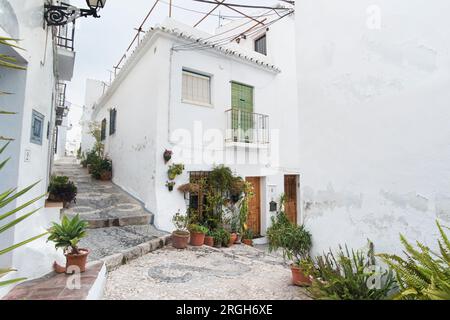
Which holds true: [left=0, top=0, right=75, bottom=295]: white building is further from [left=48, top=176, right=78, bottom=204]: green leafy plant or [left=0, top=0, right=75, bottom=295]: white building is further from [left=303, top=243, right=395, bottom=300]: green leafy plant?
[left=303, top=243, right=395, bottom=300]: green leafy plant

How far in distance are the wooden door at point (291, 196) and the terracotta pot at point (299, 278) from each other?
7.10m

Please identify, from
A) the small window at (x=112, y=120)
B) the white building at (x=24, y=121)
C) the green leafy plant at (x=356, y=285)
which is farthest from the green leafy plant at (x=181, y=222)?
the small window at (x=112, y=120)

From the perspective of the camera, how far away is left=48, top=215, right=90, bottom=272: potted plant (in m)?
3.71

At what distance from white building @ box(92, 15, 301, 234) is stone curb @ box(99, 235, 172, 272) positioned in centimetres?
111

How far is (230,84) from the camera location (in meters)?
9.45

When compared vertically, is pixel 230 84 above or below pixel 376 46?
above

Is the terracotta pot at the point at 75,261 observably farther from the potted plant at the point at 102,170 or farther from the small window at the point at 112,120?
the small window at the point at 112,120

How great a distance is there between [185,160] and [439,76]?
6434mm

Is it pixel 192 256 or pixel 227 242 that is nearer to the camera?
pixel 192 256

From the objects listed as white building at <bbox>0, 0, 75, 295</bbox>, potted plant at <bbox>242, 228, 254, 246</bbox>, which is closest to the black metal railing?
white building at <bbox>0, 0, 75, 295</bbox>

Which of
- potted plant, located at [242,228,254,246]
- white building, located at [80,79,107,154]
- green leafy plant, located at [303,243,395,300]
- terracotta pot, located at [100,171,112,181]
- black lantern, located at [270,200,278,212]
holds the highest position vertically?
white building, located at [80,79,107,154]
